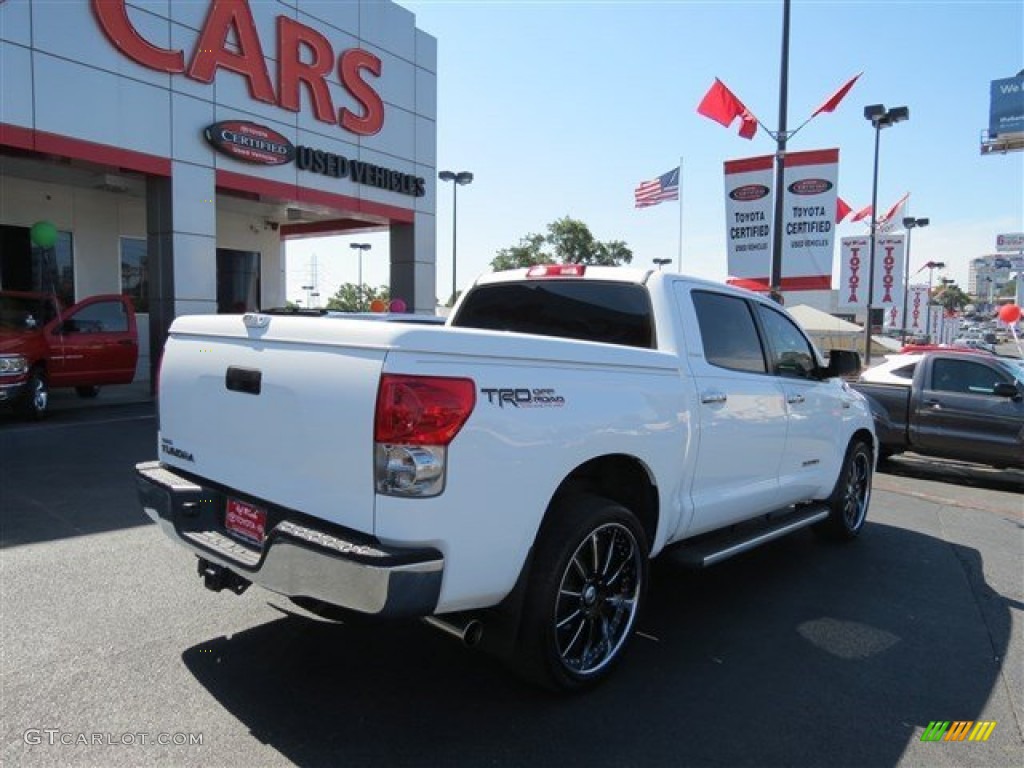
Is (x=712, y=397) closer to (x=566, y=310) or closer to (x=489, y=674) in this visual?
(x=566, y=310)

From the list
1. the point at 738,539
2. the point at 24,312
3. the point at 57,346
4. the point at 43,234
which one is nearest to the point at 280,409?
the point at 738,539

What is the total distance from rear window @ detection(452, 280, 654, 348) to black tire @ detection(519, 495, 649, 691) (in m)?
1.16

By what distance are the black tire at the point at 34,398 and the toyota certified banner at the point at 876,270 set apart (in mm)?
21585

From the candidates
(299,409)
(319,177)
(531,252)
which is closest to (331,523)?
(299,409)

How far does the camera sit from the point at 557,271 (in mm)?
4613

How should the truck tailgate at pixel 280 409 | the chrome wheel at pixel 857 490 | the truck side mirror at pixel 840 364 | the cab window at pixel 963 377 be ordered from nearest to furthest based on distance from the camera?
1. the truck tailgate at pixel 280 409
2. the truck side mirror at pixel 840 364
3. the chrome wheel at pixel 857 490
4. the cab window at pixel 963 377

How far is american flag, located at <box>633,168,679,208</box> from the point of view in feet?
77.6

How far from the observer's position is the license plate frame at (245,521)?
3.18 metres

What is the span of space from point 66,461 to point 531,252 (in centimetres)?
5763

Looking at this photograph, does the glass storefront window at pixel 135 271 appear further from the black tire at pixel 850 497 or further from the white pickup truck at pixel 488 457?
the black tire at pixel 850 497

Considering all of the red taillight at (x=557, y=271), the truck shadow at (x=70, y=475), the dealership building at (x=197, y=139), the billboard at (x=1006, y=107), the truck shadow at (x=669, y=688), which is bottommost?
the truck shadow at (x=669, y=688)

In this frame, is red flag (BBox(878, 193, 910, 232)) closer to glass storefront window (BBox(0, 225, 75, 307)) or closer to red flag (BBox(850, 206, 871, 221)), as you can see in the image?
red flag (BBox(850, 206, 871, 221))

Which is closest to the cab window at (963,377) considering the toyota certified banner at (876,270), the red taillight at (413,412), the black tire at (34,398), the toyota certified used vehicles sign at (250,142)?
the red taillight at (413,412)

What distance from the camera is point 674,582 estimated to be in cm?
509
